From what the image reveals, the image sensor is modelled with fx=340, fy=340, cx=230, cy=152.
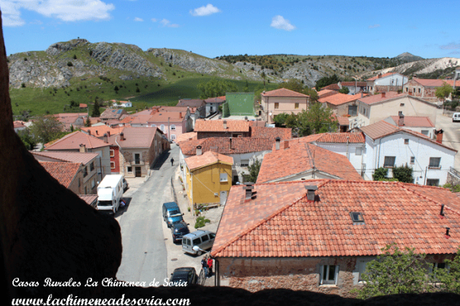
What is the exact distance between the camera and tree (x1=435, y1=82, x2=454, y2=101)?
63438 mm

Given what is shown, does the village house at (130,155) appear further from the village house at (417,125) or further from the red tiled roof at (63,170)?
Result: the village house at (417,125)

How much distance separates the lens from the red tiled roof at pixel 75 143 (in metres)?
42.7

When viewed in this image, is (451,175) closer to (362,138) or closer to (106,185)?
(362,138)

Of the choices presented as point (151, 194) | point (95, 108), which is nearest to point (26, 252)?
point (151, 194)

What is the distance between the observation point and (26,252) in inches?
110

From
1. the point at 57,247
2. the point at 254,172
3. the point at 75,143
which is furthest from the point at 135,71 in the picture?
the point at 57,247

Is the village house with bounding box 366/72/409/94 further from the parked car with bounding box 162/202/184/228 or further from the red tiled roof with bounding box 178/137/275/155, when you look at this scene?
the parked car with bounding box 162/202/184/228

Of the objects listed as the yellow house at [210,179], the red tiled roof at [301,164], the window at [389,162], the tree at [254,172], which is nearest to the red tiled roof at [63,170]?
the yellow house at [210,179]

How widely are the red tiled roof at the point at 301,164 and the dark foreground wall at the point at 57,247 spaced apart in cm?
1873

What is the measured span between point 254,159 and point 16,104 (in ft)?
393

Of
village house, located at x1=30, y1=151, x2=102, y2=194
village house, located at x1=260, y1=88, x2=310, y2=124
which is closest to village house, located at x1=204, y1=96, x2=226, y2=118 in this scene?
village house, located at x1=260, y1=88, x2=310, y2=124

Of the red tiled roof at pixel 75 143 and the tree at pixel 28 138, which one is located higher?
the red tiled roof at pixel 75 143

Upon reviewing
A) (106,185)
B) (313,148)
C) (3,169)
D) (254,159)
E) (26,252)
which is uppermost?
(3,169)

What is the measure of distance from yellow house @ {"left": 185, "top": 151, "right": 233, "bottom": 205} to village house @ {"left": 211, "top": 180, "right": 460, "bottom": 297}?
1475 centimetres
